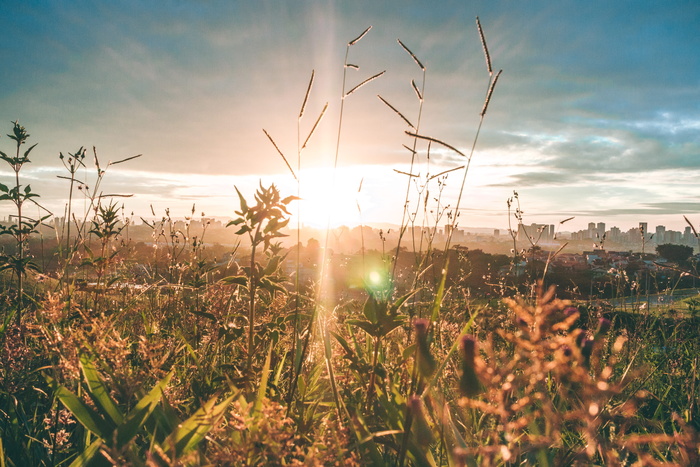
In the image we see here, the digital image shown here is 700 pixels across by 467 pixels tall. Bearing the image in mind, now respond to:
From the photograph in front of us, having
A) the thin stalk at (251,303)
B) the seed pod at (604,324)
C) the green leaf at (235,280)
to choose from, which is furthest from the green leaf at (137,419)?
the seed pod at (604,324)

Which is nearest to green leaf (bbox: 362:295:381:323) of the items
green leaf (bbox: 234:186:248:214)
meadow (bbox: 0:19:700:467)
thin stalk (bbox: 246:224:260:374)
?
meadow (bbox: 0:19:700:467)

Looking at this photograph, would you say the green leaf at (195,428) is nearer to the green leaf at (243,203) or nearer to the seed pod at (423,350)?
the seed pod at (423,350)

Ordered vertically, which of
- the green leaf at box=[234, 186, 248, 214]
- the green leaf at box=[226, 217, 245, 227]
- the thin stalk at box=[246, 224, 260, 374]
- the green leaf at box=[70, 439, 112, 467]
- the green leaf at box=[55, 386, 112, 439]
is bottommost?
the green leaf at box=[70, 439, 112, 467]

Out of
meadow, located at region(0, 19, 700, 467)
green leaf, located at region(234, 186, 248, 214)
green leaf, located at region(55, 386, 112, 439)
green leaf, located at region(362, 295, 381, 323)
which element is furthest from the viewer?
green leaf, located at region(234, 186, 248, 214)

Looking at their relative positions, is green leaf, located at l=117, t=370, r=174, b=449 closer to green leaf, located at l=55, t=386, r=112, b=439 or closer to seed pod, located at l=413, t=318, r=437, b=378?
green leaf, located at l=55, t=386, r=112, b=439

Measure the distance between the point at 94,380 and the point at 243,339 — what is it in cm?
130

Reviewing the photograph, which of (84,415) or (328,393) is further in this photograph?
(328,393)

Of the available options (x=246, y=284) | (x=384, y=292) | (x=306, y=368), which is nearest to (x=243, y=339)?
(x=306, y=368)

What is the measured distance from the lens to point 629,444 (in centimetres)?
51

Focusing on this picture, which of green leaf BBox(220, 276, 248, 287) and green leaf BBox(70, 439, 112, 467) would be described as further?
green leaf BBox(220, 276, 248, 287)

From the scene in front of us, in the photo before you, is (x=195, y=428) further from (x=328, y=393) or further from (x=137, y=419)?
(x=328, y=393)

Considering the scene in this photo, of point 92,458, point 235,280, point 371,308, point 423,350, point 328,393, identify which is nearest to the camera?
point 423,350

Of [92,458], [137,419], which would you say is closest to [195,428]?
[137,419]

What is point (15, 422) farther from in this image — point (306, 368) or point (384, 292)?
point (384, 292)
